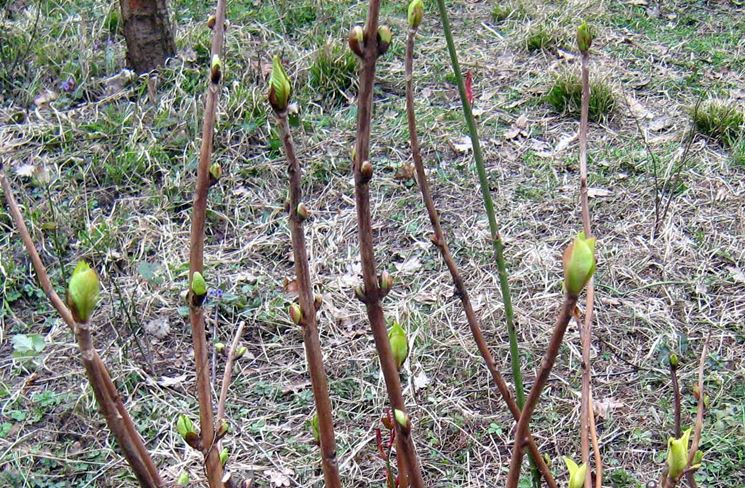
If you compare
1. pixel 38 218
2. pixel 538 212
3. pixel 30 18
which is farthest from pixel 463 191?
pixel 30 18

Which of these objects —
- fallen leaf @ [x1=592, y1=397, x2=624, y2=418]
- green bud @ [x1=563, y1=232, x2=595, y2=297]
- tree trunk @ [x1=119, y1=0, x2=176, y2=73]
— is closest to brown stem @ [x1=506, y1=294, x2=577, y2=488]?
green bud @ [x1=563, y1=232, x2=595, y2=297]

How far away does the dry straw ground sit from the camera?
2.28m

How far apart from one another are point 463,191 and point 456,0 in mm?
1986

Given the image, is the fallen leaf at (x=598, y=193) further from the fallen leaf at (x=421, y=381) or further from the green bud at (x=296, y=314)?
the green bud at (x=296, y=314)

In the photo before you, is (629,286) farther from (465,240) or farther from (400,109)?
(400,109)

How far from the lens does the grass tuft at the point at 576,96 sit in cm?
356

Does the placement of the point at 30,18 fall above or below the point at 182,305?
above

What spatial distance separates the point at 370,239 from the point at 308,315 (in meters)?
0.14

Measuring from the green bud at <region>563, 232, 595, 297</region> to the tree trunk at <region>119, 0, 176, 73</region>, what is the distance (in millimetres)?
3436

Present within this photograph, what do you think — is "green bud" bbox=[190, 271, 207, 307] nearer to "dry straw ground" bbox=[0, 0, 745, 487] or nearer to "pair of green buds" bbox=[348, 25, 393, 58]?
"pair of green buds" bbox=[348, 25, 393, 58]

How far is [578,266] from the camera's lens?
24.6 inches

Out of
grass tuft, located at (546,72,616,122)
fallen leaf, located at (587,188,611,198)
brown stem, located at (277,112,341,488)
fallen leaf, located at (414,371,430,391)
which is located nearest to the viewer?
brown stem, located at (277,112,341,488)

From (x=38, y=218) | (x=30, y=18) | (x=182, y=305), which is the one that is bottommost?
(x=182, y=305)

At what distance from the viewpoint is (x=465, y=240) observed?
2.99 meters
